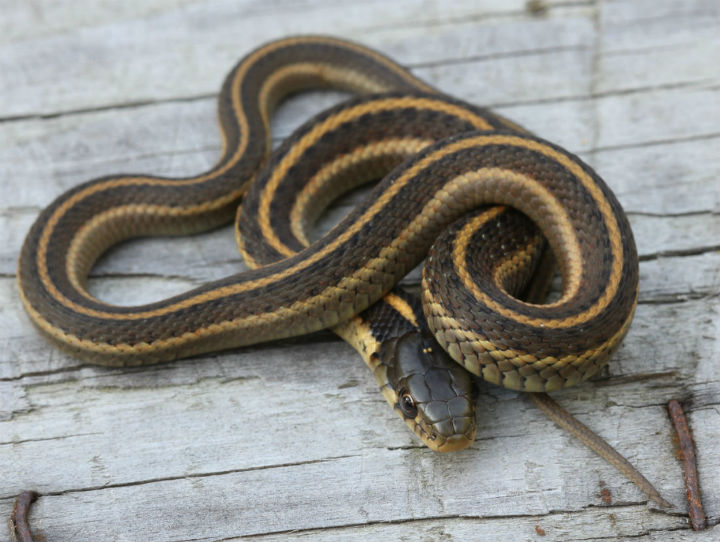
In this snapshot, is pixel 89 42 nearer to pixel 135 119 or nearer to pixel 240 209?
pixel 135 119

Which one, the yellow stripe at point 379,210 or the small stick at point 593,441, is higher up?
the yellow stripe at point 379,210

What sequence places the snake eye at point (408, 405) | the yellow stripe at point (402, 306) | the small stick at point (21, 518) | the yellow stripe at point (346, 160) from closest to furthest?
the small stick at point (21, 518) < the snake eye at point (408, 405) < the yellow stripe at point (402, 306) < the yellow stripe at point (346, 160)

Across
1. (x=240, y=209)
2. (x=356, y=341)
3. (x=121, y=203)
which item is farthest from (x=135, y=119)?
(x=356, y=341)

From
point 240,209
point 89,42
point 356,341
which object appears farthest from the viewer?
point 89,42

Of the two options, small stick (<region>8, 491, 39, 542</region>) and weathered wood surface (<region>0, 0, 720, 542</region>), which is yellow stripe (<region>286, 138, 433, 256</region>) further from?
small stick (<region>8, 491, 39, 542</region>)

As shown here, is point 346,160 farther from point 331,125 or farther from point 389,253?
point 389,253

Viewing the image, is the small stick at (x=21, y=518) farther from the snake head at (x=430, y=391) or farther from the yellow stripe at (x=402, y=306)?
the yellow stripe at (x=402, y=306)

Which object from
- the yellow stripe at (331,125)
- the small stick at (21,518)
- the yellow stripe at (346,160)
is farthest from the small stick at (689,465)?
the small stick at (21,518)
